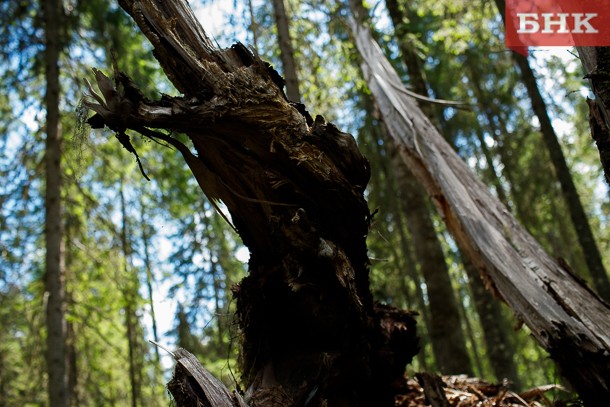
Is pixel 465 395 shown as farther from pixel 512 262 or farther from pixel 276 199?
pixel 276 199

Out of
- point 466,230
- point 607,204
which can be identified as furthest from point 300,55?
point 607,204

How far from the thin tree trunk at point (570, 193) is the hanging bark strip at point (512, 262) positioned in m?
3.31

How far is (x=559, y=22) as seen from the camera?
368 cm

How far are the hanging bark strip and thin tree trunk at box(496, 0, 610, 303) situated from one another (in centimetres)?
331

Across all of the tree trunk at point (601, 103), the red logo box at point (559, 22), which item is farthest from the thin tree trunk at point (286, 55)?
the tree trunk at point (601, 103)

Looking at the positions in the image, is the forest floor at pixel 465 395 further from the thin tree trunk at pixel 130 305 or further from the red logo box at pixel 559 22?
the thin tree trunk at pixel 130 305

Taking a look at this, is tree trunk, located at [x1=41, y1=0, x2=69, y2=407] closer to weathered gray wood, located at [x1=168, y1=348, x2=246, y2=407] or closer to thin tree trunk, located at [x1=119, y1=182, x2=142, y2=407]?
thin tree trunk, located at [x1=119, y1=182, x2=142, y2=407]

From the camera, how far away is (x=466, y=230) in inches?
170

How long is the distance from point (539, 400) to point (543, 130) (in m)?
4.91

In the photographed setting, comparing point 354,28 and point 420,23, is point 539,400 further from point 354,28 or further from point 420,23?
point 420,23

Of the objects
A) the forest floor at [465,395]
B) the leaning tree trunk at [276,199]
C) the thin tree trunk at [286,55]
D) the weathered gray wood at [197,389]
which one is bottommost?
the forest floor at [465,395]

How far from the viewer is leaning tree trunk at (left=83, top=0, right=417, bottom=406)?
114 inches

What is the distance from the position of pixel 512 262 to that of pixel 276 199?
2039 millimetres

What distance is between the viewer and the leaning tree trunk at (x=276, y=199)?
2.89 metres
